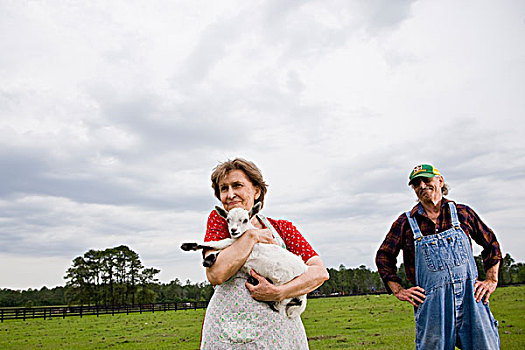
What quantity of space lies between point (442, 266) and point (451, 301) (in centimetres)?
35

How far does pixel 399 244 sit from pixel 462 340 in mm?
1152

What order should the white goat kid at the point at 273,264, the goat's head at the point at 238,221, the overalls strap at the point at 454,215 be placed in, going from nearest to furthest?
the white goat kid at the point at 273,264
the goat's head at the point at 238,221
the overalls strap at the point at 454,215

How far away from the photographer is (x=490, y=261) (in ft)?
16.1

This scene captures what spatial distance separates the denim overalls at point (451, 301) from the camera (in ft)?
14.7

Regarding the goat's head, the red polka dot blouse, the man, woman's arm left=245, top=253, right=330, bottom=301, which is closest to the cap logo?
the man

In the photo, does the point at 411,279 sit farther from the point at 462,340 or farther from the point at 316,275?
the point at 316,275

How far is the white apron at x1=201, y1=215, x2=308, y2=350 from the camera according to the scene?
3.21 metres

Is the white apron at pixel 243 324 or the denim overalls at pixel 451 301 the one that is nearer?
the white apron at pixel 243 324

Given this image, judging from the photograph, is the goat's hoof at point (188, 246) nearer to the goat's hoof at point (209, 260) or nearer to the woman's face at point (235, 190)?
the goat's hoof at point (209, 260)

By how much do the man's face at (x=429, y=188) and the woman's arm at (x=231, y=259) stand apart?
2350 mm

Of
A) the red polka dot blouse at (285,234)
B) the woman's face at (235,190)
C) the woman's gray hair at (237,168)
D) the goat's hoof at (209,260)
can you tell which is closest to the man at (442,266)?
the red polka dot blouse at (285,234)

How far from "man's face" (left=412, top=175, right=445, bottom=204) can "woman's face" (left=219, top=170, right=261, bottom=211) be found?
213 centimetres

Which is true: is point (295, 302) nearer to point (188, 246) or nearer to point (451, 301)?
point (188, 246)

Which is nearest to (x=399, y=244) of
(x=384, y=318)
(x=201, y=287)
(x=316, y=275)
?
(x=316, y=275)
